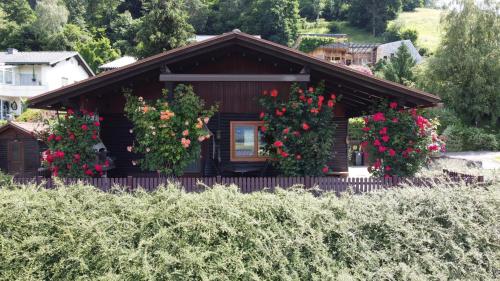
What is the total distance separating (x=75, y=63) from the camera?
4153cm

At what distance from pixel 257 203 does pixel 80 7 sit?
228 ft

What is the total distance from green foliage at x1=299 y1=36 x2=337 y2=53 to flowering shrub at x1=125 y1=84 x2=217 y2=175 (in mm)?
49614

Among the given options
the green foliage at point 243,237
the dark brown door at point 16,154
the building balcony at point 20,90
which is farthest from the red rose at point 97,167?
the building balcony at point 20,90

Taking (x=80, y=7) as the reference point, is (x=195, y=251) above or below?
below

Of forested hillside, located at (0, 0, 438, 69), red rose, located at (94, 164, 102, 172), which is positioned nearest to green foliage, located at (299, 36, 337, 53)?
forested hillside, located at (0, 0, 438, 69)

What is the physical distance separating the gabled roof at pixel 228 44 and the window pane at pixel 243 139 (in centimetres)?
274

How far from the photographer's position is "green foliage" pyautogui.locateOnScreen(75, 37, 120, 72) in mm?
48156

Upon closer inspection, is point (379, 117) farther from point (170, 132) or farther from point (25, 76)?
point (25, 76)

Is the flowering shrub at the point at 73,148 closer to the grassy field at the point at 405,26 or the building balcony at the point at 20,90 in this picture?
the building balcony at the point at 20,90

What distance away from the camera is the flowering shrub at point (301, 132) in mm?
8938

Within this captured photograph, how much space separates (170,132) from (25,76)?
35.3 metres

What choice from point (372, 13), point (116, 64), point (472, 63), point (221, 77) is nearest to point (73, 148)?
point (221, 77)

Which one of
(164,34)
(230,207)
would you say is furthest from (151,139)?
(164,34)

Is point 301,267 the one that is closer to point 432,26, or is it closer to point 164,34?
point 164,34
